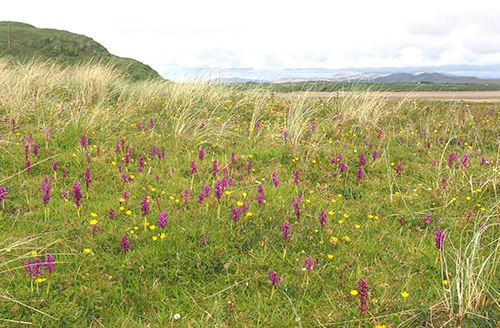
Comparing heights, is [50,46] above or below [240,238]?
above

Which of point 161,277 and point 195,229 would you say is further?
point 195,229

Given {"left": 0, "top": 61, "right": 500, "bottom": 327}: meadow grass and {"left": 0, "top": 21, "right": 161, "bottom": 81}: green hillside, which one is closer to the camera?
{"left": 0, "top": 61, "right": 500, "bottom": 327}: meadow grass

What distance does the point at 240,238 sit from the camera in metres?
2.84

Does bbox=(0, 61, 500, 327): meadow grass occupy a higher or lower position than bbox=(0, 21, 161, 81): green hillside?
lower

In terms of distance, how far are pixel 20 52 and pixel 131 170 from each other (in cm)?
3555

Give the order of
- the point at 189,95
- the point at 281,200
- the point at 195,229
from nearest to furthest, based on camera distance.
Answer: the point at 195,229
the point at 281,200
the point at 189,95

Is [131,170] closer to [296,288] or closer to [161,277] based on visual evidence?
[161,277]

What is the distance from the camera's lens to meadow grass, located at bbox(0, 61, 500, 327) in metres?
2.14

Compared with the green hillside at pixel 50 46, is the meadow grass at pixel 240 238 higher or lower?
lower

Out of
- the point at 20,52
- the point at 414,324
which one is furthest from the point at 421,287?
the point at 20,52

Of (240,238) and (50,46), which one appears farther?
(50,46)

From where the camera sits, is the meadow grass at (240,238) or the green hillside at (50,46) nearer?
the meadow grass at (240,238)

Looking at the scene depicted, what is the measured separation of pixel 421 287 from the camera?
2.38m

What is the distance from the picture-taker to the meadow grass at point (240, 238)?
7.03ft
